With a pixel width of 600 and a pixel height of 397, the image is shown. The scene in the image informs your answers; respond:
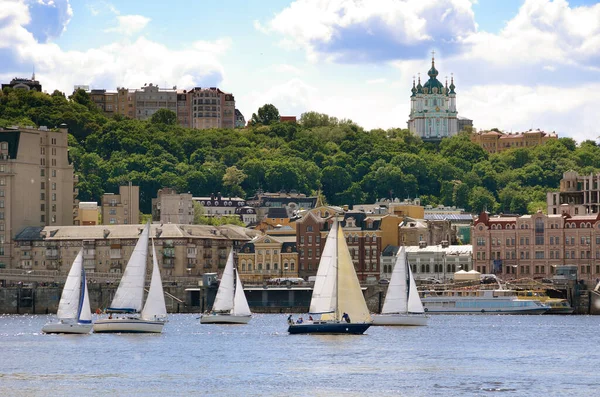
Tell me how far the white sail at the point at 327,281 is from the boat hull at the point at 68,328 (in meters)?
19.6

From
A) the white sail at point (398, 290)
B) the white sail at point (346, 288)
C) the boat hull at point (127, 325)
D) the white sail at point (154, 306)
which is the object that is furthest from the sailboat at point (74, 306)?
the white sail at point (398, 290)

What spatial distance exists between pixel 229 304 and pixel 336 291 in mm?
32594

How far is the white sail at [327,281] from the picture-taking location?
5025 inches

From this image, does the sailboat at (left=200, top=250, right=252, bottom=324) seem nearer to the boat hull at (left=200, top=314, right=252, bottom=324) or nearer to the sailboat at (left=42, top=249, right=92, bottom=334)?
the boat hull at (left=200, top=314, right=252, bottom=324)

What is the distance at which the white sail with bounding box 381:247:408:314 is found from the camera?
150625 mm

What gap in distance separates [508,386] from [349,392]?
9.78 metres

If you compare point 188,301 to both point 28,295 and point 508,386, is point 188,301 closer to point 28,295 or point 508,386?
point 28,295

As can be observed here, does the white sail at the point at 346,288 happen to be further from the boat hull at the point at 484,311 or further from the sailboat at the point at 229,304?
the boat hull at the point at 484,311

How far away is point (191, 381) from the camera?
10125 centimetres

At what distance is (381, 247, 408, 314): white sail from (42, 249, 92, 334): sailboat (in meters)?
29.0

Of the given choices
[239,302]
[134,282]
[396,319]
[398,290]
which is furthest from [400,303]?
[134,282]

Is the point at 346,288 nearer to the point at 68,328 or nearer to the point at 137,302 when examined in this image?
the point at 137,302

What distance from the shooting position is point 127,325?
437 ft

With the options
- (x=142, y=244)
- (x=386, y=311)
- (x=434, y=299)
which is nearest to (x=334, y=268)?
(x=142, y=244)
